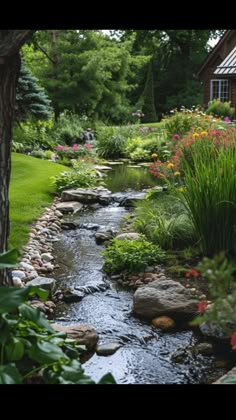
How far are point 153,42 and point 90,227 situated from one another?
82.2 feet

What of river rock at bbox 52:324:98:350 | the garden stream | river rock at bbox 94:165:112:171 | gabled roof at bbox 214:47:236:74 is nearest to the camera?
the garden stream

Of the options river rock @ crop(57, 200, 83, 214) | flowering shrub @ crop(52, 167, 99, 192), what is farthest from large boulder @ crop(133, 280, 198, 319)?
flowering shrub @ crop(52, 167, 99, 192)

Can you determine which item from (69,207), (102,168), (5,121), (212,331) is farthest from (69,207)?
(5,121)

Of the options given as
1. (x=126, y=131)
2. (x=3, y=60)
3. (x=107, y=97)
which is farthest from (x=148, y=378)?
(x=107, y=97)

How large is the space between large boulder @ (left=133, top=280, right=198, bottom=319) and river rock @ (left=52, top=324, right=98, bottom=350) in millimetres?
620

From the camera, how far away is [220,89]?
76.5 ft

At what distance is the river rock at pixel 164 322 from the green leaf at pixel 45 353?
1.70m

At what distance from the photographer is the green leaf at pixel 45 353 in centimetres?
215

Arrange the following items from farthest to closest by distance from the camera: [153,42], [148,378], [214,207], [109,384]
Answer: [153,42] < [214,207] < [148,378] < [109,384]

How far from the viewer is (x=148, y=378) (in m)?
3.08

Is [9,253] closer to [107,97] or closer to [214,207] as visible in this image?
[214,207]

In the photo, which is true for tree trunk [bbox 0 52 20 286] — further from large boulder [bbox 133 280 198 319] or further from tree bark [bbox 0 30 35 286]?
large boulder [bbox 133 280 198 319]

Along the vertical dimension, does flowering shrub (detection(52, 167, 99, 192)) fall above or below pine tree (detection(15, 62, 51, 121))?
below

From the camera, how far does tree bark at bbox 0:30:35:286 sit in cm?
237
